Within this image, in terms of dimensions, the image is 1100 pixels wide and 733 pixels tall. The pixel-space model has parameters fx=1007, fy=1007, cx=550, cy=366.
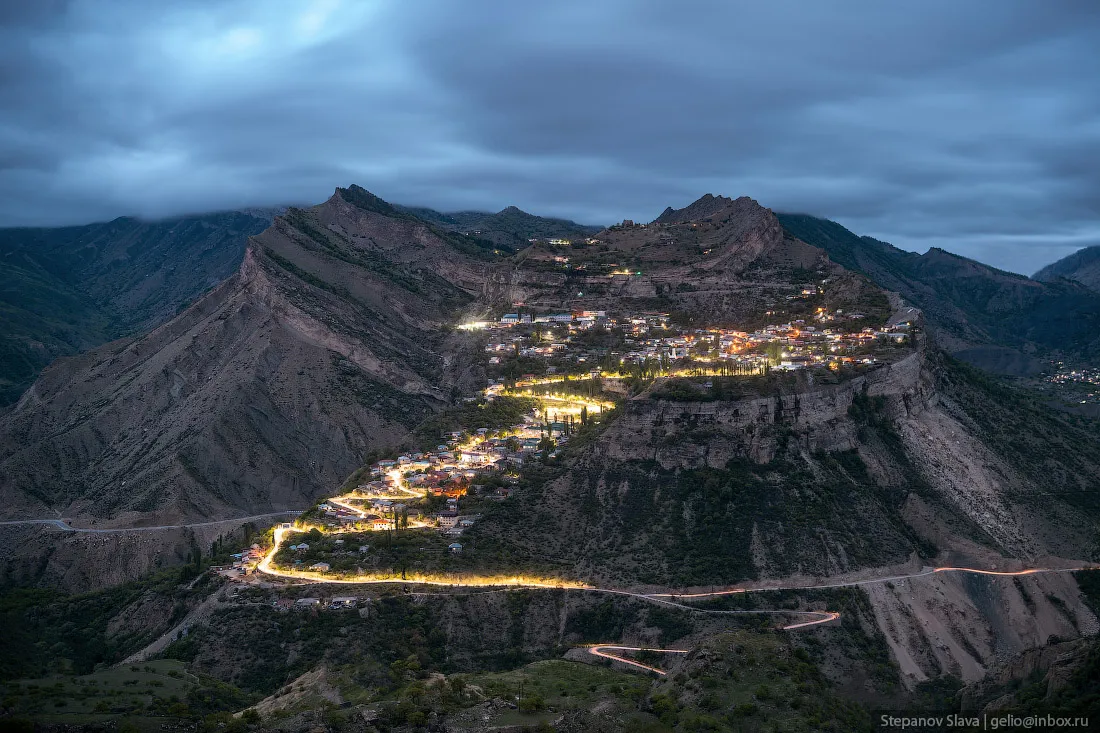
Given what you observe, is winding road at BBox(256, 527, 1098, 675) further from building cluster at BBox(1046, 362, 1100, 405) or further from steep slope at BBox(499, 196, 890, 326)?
building cluster at BBox(1046, 362, 1100, 405)

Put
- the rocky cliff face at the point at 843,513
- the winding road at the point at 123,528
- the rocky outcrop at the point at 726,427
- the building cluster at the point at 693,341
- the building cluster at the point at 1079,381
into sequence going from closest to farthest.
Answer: the rocky cliff face at the point at 843,513 < the rocky outcrop at the point at 726,427 < the building cluster at the point at 693,341 < the winding road at the point at 123,528 < the building cluster at the point at 1079,381

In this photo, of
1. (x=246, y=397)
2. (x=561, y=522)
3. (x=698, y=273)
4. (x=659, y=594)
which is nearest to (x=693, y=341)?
(x=698, y=273)

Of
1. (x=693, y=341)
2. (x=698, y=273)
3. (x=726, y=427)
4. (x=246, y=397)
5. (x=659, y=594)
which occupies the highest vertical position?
(x=698, y=273)

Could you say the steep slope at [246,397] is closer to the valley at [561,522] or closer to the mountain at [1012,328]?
the valley at [561,522]

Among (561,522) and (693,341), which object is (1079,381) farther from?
(561,522)

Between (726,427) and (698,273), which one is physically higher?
(698,273)

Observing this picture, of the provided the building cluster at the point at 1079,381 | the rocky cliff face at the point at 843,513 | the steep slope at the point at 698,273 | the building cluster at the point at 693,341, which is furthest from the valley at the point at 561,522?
the building cluster at the point at 1079,381

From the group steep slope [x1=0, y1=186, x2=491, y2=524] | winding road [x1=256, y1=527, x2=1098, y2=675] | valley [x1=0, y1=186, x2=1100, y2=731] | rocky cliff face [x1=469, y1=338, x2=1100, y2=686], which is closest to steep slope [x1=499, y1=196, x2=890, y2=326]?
valley [x1=0, y1=186, x2=1100, y2=731]

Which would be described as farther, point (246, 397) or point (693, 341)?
point (246, 397)

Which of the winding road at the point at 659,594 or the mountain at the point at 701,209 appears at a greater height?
the mountain at the point at 701,209
